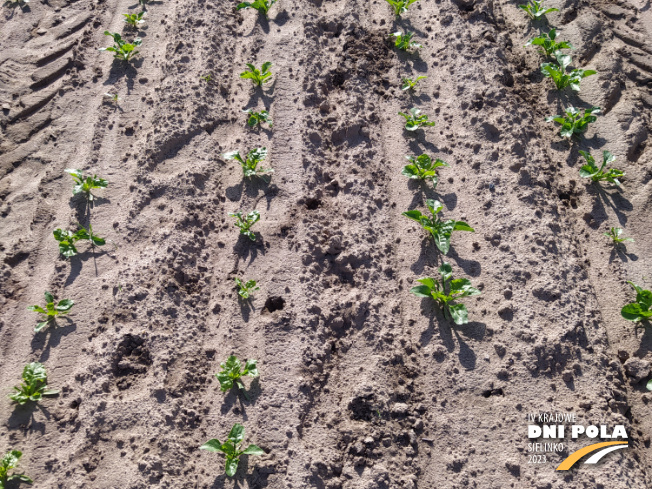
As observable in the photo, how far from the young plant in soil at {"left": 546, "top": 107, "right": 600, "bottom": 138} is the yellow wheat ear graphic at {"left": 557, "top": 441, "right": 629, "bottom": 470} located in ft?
6.37

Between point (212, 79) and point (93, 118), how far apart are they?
90 cm

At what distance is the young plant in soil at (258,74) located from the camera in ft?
12.0

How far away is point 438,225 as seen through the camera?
3061 mm

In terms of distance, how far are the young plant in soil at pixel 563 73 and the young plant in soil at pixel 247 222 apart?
231cm

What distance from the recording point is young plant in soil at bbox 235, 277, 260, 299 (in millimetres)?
2895

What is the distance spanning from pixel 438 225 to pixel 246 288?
119 centimetres

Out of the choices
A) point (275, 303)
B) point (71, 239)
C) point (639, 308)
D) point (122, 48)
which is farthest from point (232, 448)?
point (122, 48)

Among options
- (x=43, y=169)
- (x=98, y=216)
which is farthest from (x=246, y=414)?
(x=43, y=169)

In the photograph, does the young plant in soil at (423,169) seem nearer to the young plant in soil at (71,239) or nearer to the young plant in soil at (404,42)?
the young plant in soil at (404,42)

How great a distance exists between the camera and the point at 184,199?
3.25m

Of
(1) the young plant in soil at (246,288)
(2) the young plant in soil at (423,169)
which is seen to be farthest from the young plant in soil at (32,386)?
(2) the young plant in soil at (423,169)

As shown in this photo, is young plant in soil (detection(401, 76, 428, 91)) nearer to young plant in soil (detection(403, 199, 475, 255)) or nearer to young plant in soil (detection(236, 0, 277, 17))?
young plant in soil (detection(403, 199, 475, 255))

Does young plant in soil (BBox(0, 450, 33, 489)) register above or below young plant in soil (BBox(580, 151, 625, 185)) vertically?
below

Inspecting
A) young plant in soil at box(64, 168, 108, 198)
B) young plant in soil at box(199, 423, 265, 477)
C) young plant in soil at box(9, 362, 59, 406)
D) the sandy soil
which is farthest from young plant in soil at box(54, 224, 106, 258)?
young plant in soil at box(199, 423, 265, 477)
